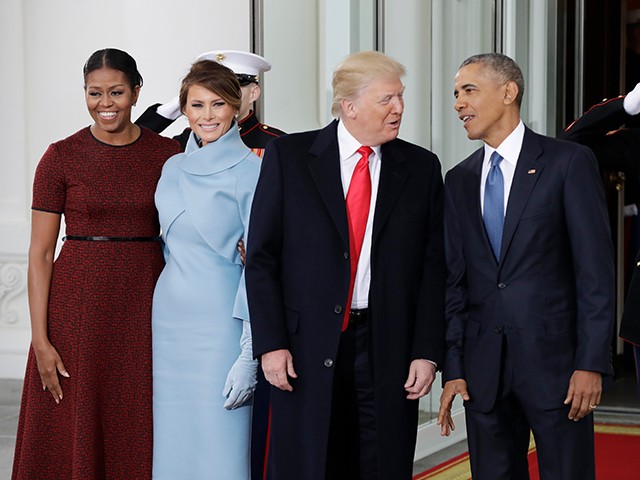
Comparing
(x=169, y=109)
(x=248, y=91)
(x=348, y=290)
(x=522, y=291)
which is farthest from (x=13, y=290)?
(x=522, y=291)

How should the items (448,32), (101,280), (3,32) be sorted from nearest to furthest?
1. (101,280)
2. (448,32)
3. (3,32)

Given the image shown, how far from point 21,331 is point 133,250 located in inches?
163

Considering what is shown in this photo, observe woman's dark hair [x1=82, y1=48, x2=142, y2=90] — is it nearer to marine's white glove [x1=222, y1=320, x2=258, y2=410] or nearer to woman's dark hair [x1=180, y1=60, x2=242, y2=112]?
woman's dark hair [x1=180, y1=60, x2=242, y2=112]

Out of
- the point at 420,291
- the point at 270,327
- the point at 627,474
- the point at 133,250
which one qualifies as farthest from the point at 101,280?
the point at 627,474

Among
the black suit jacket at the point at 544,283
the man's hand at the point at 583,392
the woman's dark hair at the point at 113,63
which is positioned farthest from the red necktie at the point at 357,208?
the woman's dark hair at the point at 113,63

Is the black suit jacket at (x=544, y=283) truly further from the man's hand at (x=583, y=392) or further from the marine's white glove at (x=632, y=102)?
the marine's white glove at (x=632, y=102)

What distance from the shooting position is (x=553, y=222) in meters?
2.31

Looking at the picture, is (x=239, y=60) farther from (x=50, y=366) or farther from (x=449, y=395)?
(x=449, y=395)

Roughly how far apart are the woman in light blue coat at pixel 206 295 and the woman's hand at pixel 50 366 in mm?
271

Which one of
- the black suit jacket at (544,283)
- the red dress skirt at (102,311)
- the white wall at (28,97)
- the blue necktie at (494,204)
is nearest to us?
the black suit jacket at (544,283)

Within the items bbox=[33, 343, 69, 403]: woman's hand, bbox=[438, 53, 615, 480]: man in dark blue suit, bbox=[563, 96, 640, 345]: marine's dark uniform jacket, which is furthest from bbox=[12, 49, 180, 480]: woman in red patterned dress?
bbox=[563, 96, 640, 345]: marine's dark uniform jacket

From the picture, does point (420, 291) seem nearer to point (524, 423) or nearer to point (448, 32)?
point (524, 423)

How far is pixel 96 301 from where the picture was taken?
260 centimetres

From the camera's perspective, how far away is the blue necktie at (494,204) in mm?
2375
